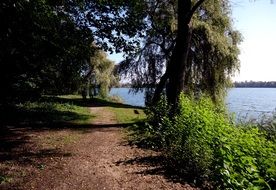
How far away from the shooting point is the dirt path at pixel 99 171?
777 cm

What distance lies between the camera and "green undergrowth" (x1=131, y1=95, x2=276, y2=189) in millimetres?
4812

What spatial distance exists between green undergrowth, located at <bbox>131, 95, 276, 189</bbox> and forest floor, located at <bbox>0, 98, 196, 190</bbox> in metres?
0.59

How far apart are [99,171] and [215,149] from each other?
3.71 meters

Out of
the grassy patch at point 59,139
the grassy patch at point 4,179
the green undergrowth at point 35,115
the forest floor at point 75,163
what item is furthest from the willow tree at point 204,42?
the grassy patch at point 4,179

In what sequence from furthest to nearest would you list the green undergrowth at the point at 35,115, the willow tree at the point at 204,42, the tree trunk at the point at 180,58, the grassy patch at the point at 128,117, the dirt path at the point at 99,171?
the willow tree at the point at 204,42, the grassy patch at the point at 128,117, the green undergrowth at the point at 35,115, the tree trunk at the point at 180,58, the dirt path at the point at 99,171

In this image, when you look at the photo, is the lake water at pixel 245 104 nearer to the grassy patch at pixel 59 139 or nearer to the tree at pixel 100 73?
the tree at pixel 100 73

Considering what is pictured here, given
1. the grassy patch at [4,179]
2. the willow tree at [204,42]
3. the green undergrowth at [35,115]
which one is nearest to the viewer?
the grassy patch at [4,179]

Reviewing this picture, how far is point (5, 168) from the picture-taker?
8.62 m

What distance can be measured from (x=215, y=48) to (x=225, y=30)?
8.32 feet

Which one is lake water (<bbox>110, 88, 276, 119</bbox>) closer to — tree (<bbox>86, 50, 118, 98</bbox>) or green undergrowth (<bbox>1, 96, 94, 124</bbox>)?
tree (<bbox>86, 50, 118, 98</bbox>)

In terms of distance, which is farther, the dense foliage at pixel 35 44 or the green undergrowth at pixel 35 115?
the green undergrowth at pixel 35 115

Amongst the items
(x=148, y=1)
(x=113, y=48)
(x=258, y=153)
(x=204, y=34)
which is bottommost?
(x=258, y=153)

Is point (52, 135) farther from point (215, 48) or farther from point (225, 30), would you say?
point (225, 30)

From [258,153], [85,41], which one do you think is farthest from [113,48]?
[258,153]
